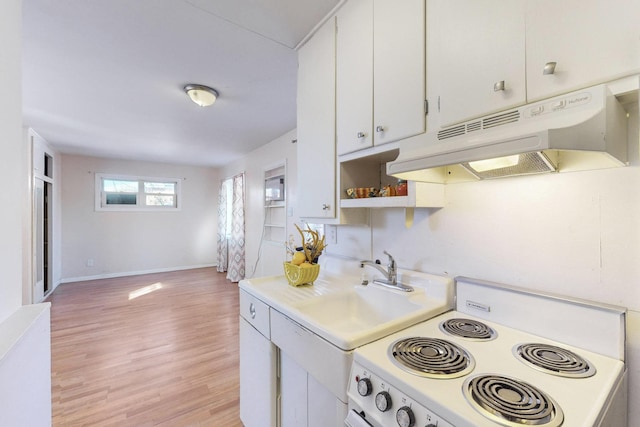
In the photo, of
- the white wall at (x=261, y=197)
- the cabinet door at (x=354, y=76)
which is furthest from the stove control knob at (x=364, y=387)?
the white wall at (x=261, y=197)

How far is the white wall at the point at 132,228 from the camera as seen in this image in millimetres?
5043

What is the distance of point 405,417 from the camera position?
667mm

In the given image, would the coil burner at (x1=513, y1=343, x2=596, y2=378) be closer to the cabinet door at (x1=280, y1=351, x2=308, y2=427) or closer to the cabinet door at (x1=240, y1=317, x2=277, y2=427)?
the cabinet door at (x1=280, y1=351, x2=308, y2=427)

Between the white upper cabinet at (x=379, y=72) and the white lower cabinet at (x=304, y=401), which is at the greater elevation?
the white upper cabinet at (x=379, y=72)

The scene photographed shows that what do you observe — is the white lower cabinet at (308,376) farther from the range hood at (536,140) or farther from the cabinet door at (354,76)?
the cabinet door at (354,76)

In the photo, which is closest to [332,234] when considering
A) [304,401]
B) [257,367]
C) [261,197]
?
[257,367]

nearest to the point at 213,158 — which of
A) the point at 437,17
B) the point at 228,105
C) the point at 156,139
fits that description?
the point at 156,139

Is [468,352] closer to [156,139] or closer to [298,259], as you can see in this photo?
[298,259]

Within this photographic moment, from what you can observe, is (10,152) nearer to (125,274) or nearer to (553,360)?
(553,360)

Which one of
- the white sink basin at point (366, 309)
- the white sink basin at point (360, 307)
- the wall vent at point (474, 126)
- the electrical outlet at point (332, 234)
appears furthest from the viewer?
the electrical outlet at point (332, 234)

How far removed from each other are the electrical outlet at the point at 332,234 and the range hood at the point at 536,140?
0.96 metres

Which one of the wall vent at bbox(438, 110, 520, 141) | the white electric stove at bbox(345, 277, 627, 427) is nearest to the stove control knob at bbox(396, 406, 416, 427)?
the white electric stove at bbox(345, 277, 627, 427)

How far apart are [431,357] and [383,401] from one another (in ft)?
0.65

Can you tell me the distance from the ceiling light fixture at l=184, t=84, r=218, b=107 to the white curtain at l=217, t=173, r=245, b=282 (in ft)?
A: 8.73
